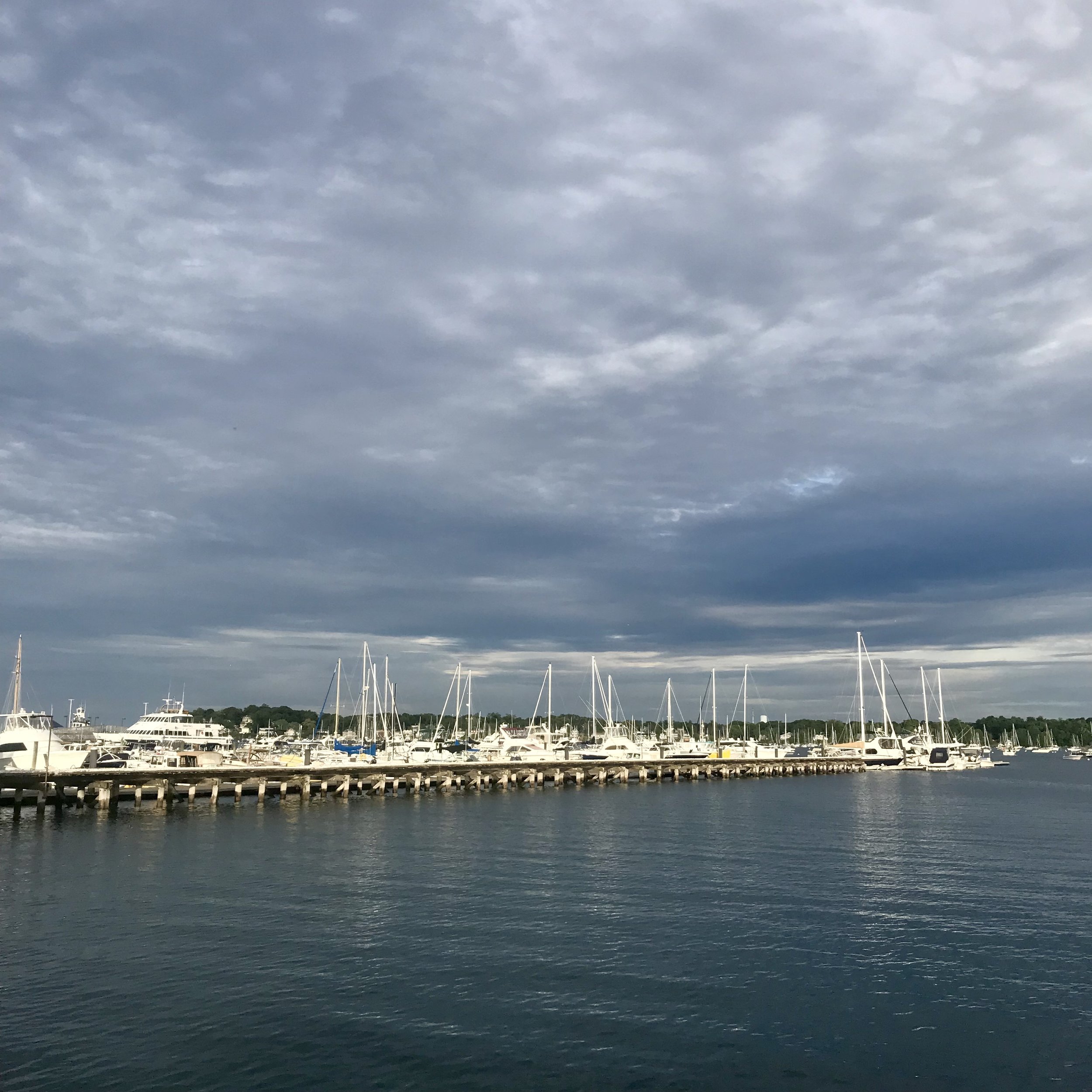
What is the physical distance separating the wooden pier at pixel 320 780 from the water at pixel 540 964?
17.7 meters

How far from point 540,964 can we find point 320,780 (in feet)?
250

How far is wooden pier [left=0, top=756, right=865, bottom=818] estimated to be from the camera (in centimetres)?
8394

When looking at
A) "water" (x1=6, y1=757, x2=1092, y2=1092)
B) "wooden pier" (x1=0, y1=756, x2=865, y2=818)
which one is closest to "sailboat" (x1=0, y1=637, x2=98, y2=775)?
"wooden pier" (x1=0, y1=756, x2=865, y2=818)

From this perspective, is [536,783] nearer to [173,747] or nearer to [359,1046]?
[173,747]

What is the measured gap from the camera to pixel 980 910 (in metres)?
42.6

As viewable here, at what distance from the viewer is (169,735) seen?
136 metres

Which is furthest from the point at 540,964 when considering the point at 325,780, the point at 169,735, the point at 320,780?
the point at 169,735

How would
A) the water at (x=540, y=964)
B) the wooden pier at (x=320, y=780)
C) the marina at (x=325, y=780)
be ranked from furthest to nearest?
the marina at (x=325, y=780) < the wooden pier at (x=320, y=780) < the water at (x=540, y=964)

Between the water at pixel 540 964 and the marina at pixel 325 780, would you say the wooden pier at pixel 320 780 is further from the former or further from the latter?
the water at pixel 540 964

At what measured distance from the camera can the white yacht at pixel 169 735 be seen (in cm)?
13300

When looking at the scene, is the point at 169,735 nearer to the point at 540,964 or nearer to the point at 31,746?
the point at 31,746

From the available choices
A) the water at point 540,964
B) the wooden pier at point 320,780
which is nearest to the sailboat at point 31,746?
the wooden pier at point 320,780

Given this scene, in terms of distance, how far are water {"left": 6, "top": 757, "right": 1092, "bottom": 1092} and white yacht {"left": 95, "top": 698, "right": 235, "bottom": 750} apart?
6879 cm

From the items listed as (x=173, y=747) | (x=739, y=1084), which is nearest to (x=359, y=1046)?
(x=739, y=1084)
